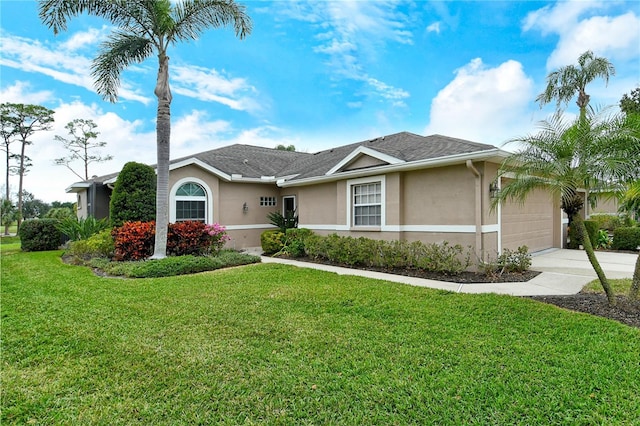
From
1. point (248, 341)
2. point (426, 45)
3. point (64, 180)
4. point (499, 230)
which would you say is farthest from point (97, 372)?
point (64, 180)

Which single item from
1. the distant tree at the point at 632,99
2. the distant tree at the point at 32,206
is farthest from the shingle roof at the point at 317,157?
the distant tree at the point at 32,206

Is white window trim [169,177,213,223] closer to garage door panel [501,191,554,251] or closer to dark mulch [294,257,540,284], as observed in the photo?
dark mulch [294,257,540,284]

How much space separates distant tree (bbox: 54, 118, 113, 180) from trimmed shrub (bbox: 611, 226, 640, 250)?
43560mm

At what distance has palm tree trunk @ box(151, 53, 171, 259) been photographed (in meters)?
11.0

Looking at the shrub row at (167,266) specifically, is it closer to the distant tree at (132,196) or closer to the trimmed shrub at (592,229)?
the distant tree at (132,196)

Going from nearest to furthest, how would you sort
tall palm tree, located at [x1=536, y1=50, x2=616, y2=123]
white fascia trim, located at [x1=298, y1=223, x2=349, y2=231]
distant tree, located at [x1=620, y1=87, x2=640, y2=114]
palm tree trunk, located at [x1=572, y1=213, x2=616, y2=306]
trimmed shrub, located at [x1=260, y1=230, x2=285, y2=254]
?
palm tree trunk, located at [x1=572, y1=213, x2=616, y2=306] → white fascia trim, located at [x1=298, y1=223, x2=349, y2=231] → trimmed shrub, located at [x1=260, y1=230, x2=285, y2=254] → tall palm tree, located at [x1=536, y1=50, x2=616, y2=123] → distant tree, located at [x1=620, y1=87, x2=640, y2=114]

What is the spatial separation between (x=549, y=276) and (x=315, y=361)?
735 cm

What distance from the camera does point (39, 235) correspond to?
15.7 meters

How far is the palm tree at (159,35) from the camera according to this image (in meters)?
10.5

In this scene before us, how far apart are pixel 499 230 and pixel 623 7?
9098mm

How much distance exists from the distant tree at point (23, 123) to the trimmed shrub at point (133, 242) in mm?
27060

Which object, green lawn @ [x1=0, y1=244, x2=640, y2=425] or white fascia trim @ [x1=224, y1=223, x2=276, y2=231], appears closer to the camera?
green lawn @ [x1=0, y1=244, x2=640, y2=425]

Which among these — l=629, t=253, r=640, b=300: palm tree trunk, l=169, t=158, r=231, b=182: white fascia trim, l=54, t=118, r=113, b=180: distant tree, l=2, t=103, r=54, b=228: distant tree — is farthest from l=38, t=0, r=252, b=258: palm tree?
l=54, t=118, r=113, b=180: distant tree

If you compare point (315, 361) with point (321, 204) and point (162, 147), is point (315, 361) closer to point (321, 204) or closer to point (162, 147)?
point (162, 147)
